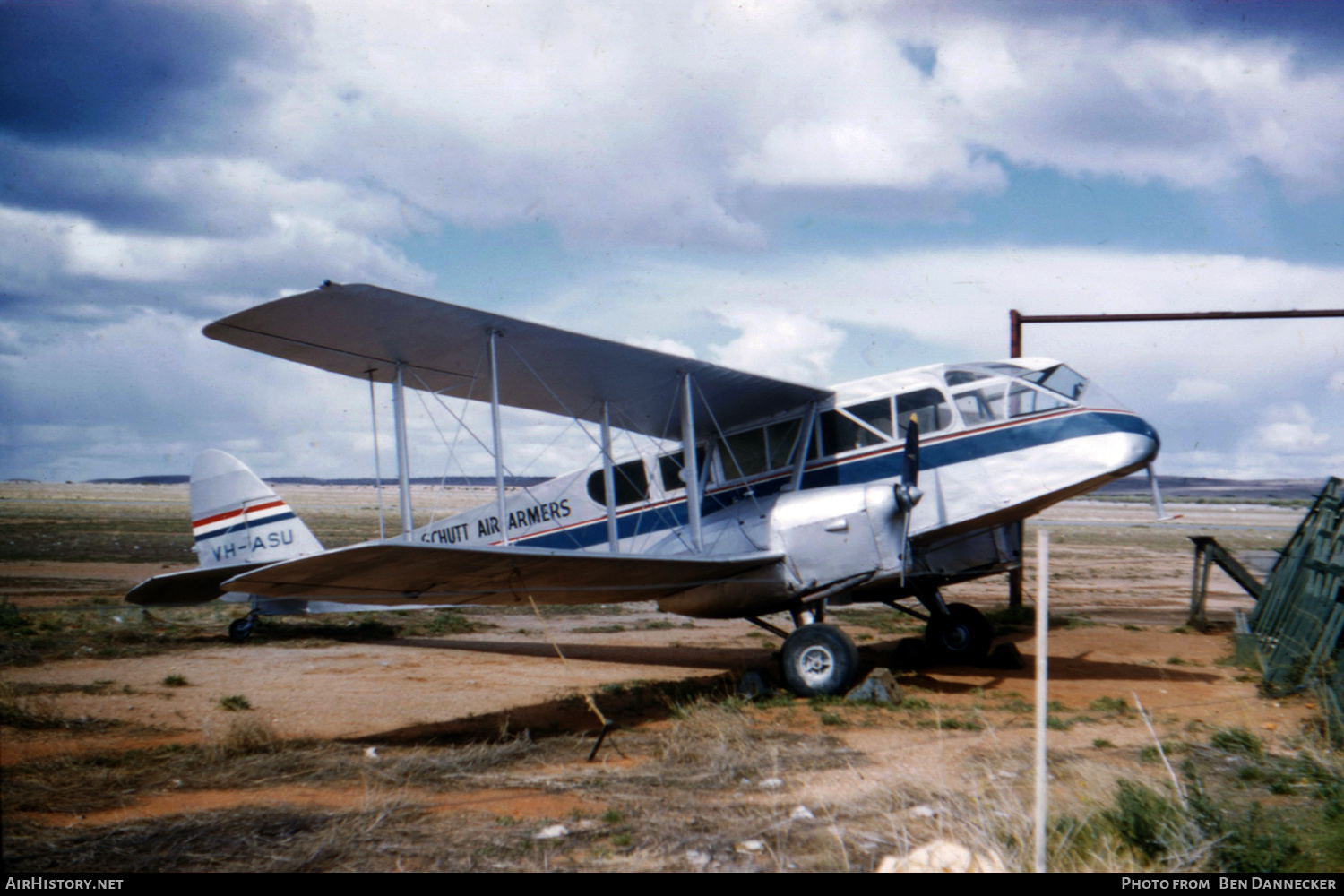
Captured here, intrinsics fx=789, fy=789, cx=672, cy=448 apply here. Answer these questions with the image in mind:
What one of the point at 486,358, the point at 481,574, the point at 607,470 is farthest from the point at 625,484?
the point at 481,574

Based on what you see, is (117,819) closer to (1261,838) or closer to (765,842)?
(765,842)

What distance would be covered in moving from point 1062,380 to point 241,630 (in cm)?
1447

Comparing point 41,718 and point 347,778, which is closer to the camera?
point 347,778

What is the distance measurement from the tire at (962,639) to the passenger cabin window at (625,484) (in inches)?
196

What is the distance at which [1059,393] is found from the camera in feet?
31.8

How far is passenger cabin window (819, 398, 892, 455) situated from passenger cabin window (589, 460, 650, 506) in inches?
113

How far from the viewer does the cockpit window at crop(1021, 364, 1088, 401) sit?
9.76 metres

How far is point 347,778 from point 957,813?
465 centimetres

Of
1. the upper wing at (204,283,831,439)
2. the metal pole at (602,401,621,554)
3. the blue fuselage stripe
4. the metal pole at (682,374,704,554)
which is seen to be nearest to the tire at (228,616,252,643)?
the blue fuselage stripe

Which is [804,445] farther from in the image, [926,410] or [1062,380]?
[1062,380]

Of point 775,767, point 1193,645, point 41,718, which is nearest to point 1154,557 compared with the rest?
point 1193,645

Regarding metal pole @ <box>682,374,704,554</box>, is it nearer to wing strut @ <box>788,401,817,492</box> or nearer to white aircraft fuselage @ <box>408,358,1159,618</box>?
white aircraft fuselage @ <box>408,358,1159,618</box>

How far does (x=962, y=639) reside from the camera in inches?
472

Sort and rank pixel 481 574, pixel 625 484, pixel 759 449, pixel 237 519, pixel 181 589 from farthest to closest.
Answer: pixel 237 519, pixel 625 484, pixel 759 449, pixel 181 589, pixel 481 574
